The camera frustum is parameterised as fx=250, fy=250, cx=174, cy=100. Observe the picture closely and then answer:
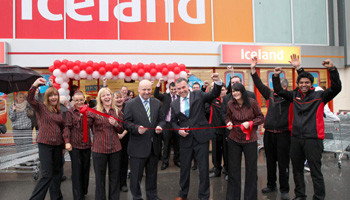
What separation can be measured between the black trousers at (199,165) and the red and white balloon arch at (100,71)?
14.7 feet

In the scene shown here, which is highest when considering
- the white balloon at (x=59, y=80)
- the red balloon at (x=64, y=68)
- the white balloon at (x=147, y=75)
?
the red balloon at (x=64, y=68)

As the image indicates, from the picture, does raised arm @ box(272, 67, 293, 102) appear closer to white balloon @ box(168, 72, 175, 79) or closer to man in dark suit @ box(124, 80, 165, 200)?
man in dark suit @ box(124, 80, 165, 200)

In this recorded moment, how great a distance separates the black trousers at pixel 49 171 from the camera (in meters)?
3.83

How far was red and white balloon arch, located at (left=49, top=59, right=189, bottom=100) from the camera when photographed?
7875mm

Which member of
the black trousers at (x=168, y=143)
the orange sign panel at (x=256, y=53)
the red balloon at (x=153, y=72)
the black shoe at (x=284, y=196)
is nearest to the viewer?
the black shoe at (x=284, y=196)

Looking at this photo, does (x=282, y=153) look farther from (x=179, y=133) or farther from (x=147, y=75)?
(x=147, y=75)

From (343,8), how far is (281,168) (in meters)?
10.2

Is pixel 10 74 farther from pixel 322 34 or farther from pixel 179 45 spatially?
pixel 322 34

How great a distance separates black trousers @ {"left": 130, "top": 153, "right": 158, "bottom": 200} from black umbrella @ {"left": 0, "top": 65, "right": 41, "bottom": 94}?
3.41 meters

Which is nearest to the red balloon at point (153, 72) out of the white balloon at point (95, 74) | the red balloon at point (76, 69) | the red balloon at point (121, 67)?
the red balloon at point (121, 67)

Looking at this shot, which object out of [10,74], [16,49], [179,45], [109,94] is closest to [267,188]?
[109,94]

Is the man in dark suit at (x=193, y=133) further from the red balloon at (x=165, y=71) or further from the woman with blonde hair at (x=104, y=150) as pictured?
the red balloon at (x=165, y=71)

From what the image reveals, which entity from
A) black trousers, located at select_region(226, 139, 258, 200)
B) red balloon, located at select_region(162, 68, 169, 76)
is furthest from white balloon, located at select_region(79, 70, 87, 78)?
black trousers, located at select_region(226, 139, 258, 200)

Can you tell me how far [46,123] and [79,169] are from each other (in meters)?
0.93
